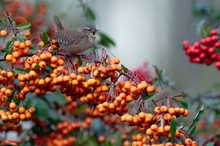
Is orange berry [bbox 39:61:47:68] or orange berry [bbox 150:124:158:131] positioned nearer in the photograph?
orange berry [bbox 150:124:158:131]

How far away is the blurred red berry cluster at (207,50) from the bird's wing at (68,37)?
1.35 metres

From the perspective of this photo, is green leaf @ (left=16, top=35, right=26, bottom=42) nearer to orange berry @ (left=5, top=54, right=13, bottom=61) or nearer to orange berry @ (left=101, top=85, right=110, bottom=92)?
orange berry @ (left=5, top=54, right=13, bottom=61)

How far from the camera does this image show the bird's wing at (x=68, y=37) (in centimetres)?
278

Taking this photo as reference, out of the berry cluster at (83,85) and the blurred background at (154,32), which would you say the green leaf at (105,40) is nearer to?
the berry cluster at (83,85)

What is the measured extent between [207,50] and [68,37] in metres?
1.52

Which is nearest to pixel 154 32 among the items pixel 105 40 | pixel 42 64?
pixel 105 40

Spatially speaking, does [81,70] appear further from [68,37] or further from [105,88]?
[68,37]

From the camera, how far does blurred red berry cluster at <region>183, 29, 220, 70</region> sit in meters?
4.00

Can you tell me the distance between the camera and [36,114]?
3502 mm

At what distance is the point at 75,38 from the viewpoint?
9.78ft

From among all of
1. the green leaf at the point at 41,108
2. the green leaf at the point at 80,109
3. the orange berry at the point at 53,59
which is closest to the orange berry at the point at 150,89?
the orange berry at the point at 53,59

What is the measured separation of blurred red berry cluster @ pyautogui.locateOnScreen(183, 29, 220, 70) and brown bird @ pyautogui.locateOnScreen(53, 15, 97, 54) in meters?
1.16

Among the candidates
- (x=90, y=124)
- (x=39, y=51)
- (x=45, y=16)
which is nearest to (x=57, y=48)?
(x=39, y=51)

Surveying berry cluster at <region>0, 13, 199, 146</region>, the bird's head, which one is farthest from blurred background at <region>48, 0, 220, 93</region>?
berry cluster at <region>0, 13, 199, 146</region>
